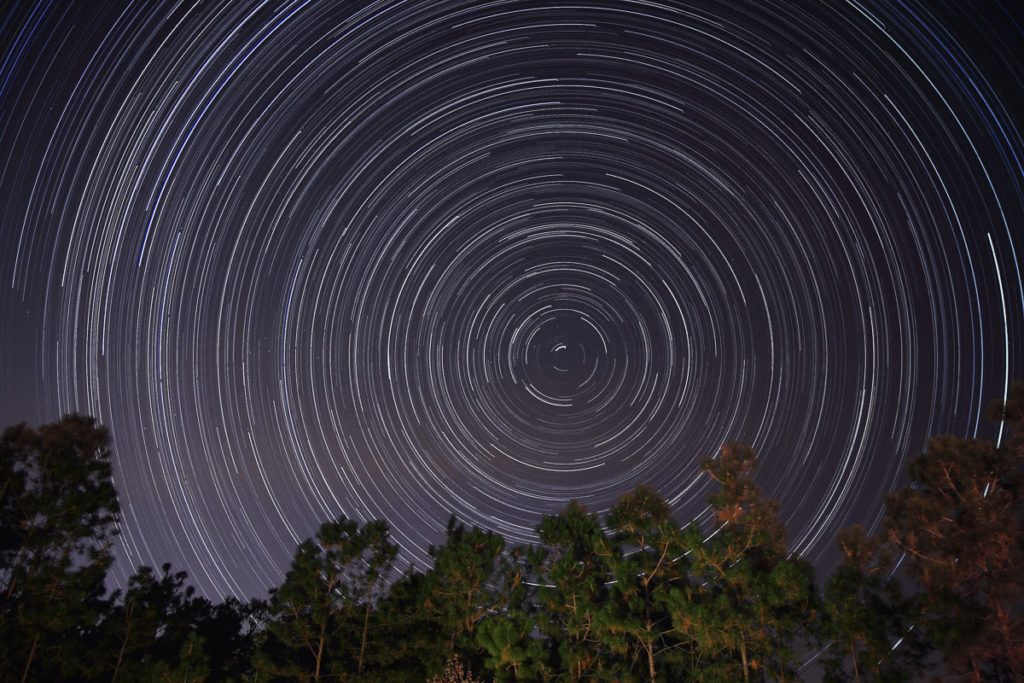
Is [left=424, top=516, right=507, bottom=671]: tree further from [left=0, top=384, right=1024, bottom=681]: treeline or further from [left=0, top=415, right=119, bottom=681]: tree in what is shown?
[left=0, top=415, right=119, bottom=681]: tree

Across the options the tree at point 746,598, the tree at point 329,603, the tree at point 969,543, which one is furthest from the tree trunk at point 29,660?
the tree at point 969,543

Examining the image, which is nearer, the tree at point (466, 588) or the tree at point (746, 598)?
the tree at point (746, 598)

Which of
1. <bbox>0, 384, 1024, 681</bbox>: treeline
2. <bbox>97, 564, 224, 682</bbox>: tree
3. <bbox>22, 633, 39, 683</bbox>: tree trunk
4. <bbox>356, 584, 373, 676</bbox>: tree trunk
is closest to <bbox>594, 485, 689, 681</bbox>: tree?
<bbox>0, 384, 1024, 681</bbox>: treeline

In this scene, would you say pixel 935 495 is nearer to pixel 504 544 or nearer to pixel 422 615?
pixel 504 544

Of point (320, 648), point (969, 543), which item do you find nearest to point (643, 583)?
point (969, 543)

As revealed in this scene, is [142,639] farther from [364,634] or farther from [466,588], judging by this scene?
[466,588]

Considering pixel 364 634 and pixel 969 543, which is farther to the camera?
pixel 364 634

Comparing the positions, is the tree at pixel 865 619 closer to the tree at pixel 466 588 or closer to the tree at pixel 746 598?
the tree at pixel 746 598
